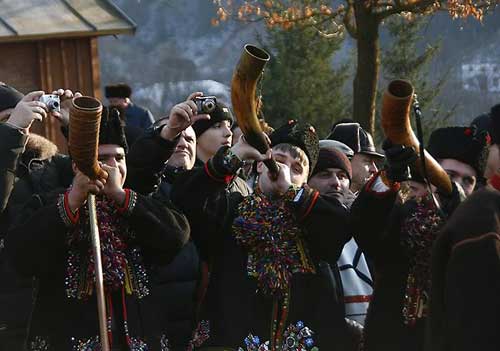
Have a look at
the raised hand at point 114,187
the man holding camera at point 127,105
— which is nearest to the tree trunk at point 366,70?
the man holding camera at point 127,105

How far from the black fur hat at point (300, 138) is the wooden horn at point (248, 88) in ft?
2.29

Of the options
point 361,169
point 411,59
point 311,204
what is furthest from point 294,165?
point 411,59

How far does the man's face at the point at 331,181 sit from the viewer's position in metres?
6.35

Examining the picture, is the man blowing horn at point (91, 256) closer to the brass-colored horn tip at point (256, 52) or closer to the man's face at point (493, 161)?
the brass-colored horn tip at point (256, 52)

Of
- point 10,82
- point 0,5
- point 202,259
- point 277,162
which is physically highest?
point 0,5

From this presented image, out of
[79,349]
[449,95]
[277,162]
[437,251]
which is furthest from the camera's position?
[449,95]

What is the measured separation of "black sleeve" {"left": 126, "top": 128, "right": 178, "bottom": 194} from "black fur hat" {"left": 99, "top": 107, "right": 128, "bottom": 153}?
93 mm

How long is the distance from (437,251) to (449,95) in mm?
34286

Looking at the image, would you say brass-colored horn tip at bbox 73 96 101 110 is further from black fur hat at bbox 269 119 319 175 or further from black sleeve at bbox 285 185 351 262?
black fur hat at bbox 269 119 319 175

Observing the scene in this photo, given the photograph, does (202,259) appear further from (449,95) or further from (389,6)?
(449,95)

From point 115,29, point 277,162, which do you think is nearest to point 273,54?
point 115,29

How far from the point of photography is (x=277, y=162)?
18.1ft

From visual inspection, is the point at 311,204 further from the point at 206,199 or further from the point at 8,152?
the point at 8,152

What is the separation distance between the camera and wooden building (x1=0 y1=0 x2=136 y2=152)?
13.3m
